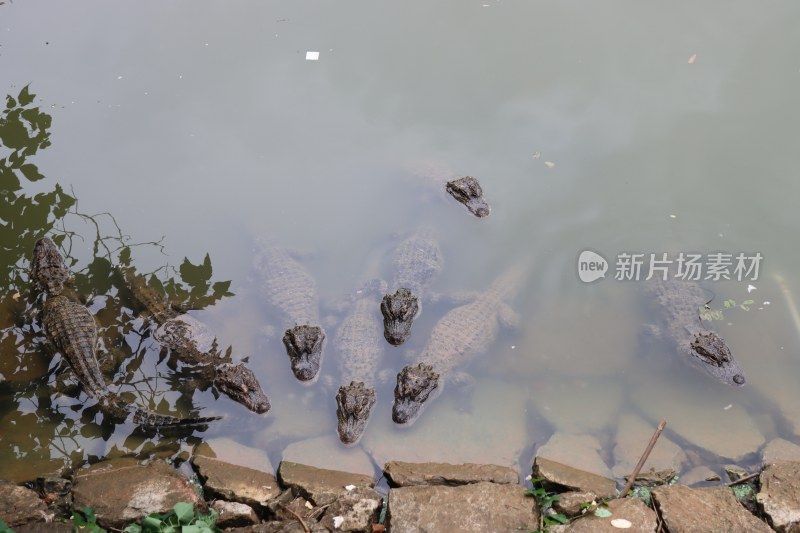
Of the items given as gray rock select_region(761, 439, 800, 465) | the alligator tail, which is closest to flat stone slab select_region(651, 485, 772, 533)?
gray rock select_region(761, 439, 800, 465)

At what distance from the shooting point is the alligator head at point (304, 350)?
531 cm

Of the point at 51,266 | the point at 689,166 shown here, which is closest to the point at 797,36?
the point at 689,166

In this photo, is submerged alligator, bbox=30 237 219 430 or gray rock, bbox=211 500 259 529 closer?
gray rock, bbox=211 500 259 529

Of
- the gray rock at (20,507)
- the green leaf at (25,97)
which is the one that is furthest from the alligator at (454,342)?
the green leaf at (25,97)

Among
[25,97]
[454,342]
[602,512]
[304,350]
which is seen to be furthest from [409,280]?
[25,97]

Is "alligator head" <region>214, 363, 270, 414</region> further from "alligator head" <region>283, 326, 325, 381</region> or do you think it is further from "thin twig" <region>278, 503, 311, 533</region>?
"thin twig" <region>278, 503, 311, 533</region>

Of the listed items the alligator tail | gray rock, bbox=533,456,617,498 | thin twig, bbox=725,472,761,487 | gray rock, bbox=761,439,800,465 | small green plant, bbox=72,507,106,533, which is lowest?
gray rock, bbox=761,439,800,465

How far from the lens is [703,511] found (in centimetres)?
377

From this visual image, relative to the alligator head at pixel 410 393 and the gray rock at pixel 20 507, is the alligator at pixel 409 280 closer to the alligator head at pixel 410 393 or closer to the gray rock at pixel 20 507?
the alligator head at pixel 410 393

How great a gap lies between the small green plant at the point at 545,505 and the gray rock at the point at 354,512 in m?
1.01

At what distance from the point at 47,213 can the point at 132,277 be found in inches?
57.7

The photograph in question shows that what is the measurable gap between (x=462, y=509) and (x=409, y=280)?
111 inches

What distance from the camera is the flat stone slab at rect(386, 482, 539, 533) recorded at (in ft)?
12.2

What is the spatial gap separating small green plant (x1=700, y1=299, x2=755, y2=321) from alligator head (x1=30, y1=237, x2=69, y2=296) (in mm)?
6253
